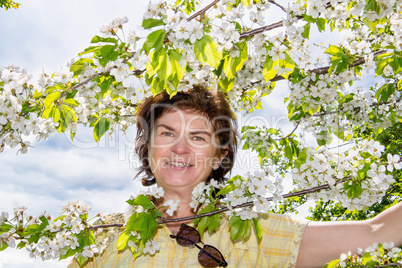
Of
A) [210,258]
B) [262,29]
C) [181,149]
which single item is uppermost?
[262,29]

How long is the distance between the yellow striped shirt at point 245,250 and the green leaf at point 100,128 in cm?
122

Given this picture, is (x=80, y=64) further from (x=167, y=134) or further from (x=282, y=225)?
(x=282, y=225)

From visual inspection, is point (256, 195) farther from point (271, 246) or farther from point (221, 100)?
point (221, 100)

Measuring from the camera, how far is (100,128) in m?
3.52

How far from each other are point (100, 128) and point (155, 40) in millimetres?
1628

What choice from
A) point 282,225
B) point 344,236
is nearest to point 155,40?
point 282,225

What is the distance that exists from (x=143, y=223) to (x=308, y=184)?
4.06 ft

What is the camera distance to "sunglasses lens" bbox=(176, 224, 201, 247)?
2.59 meters

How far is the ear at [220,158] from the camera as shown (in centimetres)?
325

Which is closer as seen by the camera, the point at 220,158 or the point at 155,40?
the point at 155,40

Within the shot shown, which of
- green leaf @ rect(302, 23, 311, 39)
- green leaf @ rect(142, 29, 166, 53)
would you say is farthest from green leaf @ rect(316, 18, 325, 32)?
green leaf @ rect(142, 29, 166, 53)

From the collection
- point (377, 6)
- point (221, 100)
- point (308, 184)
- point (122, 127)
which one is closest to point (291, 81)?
point (221, 100)

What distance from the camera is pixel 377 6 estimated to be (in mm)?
2766

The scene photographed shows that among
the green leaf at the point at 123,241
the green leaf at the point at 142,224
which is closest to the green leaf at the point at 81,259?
the green leaf at the point at 123,241
